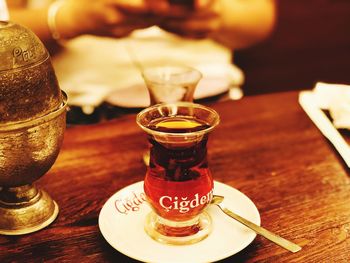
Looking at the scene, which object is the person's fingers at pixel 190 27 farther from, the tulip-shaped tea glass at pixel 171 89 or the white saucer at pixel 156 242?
the white saucer at pixel 156 242

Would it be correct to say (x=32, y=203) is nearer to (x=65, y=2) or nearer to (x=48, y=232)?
(x=48, y=232)

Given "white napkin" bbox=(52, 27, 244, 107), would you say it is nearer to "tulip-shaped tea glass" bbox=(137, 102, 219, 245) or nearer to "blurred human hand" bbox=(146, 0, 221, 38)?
"blurred human hand" bbox=(146, 0, 221, 38)

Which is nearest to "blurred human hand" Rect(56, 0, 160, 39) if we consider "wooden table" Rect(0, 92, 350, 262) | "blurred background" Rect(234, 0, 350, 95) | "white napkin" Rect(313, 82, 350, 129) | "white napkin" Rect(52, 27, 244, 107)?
"white napkin" Rect(52, 27, 244, 107)

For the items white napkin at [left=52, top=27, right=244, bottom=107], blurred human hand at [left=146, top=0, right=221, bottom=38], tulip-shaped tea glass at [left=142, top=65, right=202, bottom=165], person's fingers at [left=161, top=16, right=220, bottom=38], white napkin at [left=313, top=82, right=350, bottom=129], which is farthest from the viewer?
white napkin at [left=52, top=27, right=244, bottom=107]

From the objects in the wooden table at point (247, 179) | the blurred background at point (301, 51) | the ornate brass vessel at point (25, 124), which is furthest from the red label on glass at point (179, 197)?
the blurred background at point (301, 51)

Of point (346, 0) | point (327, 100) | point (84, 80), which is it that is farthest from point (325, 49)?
point (327, 100)

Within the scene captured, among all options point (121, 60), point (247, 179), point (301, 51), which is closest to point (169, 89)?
point (247, 179)
